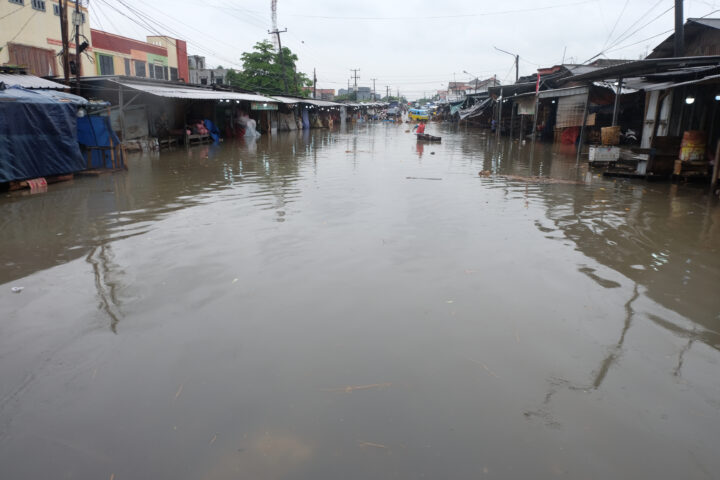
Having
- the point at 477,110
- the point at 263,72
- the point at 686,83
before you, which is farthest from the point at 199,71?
the point at 686,83

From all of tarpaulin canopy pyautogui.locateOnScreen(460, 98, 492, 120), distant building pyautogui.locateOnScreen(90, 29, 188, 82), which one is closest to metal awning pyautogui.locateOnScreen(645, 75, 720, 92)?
tarpaulin canopy pyautogui.locateOnScreen(460, 98, 492, 120)

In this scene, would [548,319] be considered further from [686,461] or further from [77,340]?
[77,340]

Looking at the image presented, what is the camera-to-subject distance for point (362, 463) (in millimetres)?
2666

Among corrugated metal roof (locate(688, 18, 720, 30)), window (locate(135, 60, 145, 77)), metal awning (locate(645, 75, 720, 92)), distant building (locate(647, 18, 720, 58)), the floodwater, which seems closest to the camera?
the floodwater

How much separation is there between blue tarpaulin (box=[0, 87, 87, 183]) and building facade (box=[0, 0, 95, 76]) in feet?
38.3

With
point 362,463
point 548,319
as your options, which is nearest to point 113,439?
point 362,463

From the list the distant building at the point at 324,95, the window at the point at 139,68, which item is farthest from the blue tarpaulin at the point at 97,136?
the distant building at the point at 324,95

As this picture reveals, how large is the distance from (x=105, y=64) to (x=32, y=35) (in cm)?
675

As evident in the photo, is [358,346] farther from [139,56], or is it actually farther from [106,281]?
[139,56]

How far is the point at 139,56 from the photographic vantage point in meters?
33.4

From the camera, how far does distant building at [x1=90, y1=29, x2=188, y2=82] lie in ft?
98.7

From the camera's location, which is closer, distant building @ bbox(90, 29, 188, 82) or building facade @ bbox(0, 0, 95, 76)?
building facade @ bbox(0, 0, 95, 76)

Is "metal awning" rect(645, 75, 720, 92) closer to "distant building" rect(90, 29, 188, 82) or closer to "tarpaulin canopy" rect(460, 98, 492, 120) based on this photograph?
"tarpaulin canopy" rect(460, 98, 492, 120)

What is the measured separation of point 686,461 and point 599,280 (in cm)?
299
